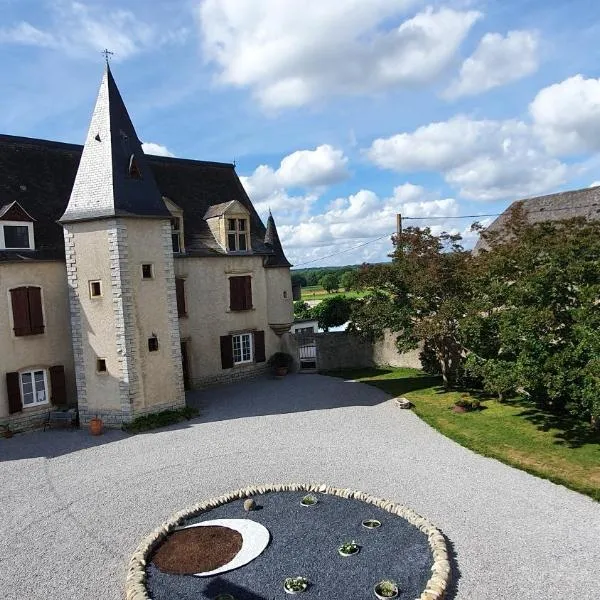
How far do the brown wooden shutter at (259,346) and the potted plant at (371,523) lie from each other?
17.1m

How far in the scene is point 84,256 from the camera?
65.2ft

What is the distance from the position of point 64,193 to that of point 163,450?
13290mm

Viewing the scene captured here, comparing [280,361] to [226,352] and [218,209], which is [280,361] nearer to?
[226,352]

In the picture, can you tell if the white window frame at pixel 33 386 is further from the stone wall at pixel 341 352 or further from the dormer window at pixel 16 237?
the stone wall at pixel 341 352

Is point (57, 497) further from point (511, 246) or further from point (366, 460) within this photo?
point (511, 246)

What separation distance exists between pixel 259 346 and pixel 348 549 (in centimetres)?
1828

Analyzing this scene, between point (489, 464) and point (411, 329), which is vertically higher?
point (411, 329)

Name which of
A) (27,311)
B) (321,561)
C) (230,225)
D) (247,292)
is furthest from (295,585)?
(230,225)

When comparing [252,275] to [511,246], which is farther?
[252,275]

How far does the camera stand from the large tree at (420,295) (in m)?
21.3

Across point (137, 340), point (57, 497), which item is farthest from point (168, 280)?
point (57, 497)

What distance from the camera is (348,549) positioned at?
33.4ft

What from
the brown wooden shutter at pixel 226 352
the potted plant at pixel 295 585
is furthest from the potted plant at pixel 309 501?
the brown wooden shutter at pixel 226 352

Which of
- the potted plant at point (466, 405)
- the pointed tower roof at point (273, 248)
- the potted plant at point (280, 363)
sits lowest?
the potted plant at point (466, 405)
